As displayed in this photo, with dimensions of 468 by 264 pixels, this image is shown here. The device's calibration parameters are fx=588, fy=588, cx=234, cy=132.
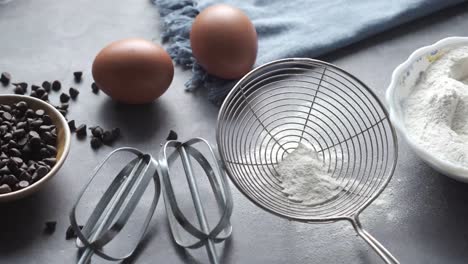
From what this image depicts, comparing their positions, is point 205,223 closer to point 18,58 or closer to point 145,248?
point 145,248

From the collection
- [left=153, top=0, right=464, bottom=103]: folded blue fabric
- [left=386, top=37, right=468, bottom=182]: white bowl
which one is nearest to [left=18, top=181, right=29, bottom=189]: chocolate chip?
[left=153, top=0, right=464, bottom=103]: folded blue fabric

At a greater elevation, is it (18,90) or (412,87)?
(412,87)

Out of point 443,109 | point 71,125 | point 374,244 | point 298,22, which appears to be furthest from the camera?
point 298,22

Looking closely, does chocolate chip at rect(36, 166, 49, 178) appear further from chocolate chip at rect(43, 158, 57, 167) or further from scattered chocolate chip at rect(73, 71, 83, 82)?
scattered chocolate chip at rect(73, 71, 83, 82)

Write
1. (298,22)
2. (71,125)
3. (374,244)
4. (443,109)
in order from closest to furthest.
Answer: (374,244), (443,109), (71,125), (298,22)

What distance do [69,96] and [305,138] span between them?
1.29ft

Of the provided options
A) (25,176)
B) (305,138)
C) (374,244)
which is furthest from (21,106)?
(374,244)

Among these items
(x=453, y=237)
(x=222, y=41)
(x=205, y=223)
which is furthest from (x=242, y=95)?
(x=453, y=237)

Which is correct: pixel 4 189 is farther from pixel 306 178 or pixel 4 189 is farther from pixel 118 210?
pixel 306 178

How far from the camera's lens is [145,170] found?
77 centimetres

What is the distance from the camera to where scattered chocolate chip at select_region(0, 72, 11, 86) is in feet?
3.23

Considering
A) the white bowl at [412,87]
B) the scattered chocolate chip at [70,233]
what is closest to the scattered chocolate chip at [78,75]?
the scattered chocolate chip at [70,233]

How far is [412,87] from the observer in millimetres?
871

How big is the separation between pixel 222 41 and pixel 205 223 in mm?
303
